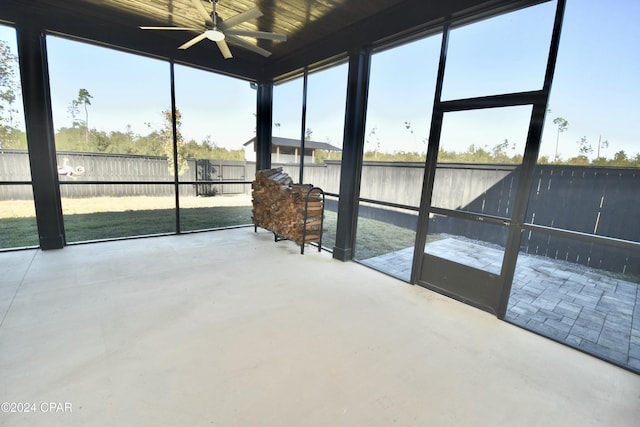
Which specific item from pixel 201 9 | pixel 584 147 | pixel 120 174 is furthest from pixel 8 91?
pixel 584 147

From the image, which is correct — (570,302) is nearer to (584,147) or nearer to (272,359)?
(584,147)

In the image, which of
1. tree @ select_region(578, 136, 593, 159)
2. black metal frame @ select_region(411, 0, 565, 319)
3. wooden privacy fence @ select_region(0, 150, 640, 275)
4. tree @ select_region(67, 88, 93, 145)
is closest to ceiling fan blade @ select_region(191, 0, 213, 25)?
black metal frame @ select_region(411, 0, 565, 319)

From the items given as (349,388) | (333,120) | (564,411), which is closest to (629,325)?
(564,411)

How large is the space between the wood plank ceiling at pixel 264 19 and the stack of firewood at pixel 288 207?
6.83 ft

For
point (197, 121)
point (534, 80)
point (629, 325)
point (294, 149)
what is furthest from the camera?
point (197, 121)

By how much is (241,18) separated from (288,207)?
8.81ft

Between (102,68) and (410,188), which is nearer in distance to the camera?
(410,188)

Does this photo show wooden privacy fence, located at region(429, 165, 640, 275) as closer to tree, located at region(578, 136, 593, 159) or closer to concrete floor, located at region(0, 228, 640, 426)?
tree, located at region(578, 136, 593, 159)

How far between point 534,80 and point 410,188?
5.22ft

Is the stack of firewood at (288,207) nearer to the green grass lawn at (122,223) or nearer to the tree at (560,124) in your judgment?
the green grass lawn at (122,223)

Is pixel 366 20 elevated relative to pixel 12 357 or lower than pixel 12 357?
elevated

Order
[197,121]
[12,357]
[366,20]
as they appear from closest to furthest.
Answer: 1. [12,357]
2. [366,20]
3. [197,121]

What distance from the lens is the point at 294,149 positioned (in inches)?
211

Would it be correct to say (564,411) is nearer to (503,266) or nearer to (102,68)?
(503,266)
